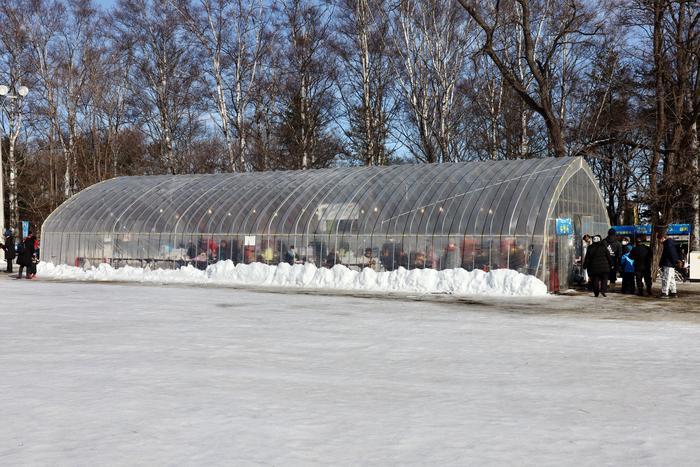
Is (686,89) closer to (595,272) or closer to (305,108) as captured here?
(595,272)

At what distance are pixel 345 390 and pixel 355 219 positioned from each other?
1648cm

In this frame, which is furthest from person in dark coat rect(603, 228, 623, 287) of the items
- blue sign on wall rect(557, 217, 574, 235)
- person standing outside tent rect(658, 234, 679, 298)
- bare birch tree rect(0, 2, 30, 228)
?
bare birch tree rect(0, 2, 30, 228)

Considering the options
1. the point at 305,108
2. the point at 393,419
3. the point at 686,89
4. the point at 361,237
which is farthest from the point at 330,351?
the point at 305,108

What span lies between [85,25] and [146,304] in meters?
32.2

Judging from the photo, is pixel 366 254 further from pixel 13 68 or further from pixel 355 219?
pixel 13 68

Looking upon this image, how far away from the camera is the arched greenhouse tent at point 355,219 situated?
2156 cm

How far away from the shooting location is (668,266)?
1888 centimetres

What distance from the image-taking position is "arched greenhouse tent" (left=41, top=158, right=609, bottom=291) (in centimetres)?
2156

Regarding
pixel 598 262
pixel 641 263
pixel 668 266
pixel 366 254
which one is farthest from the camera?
pixel 366 254

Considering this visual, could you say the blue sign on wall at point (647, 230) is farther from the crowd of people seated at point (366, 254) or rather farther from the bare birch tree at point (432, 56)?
the crowd of people seated at point (366, 254)

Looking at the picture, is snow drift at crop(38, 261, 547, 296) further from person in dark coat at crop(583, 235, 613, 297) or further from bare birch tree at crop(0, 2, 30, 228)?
bare birch tree at crop(0, 2, 30, 228)

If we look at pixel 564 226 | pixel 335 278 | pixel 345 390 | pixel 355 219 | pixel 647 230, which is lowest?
pixel 345 390

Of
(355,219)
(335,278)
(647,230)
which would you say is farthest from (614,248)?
(647,230)

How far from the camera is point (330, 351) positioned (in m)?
10.2
